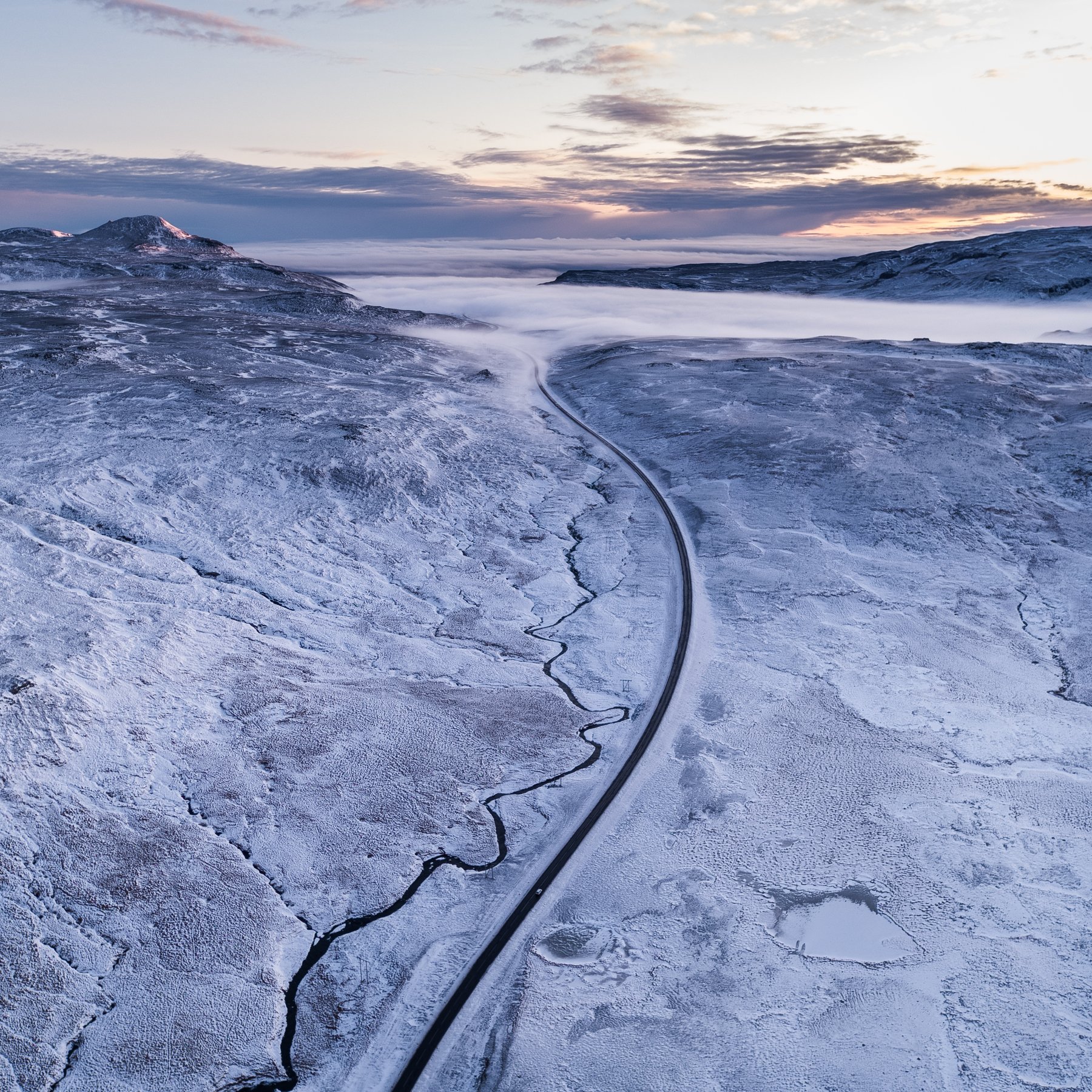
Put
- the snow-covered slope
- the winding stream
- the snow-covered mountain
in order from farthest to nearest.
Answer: the snow-covered mountain → the snow-covered slope → the winding stream

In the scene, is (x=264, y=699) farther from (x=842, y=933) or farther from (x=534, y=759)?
(x=842, y=933)

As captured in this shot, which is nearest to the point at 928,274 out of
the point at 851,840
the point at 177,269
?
the point at 177,269

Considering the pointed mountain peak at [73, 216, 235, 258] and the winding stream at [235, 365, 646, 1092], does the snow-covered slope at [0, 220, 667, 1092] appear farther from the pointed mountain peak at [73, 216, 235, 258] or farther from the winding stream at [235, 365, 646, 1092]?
the pointed mountain peak at [73, 216, 235, 258]

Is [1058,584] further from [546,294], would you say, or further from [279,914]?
[546,294]

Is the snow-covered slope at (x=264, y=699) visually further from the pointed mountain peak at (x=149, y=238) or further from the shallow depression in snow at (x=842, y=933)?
the pointed mountain peak at (x=149, y=238)

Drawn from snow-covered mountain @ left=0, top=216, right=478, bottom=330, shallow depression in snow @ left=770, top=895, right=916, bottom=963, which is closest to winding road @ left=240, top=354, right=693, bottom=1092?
shallow depression in snow @ left=770, top=895, right=916, bottom=963

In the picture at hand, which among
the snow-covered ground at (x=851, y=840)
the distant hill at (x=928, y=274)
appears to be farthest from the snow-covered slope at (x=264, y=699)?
the distant hill at (x=928, y=274)

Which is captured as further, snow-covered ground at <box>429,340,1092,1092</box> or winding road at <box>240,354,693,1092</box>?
snow-covered ground at <box>429,340,1092,1092</box>
